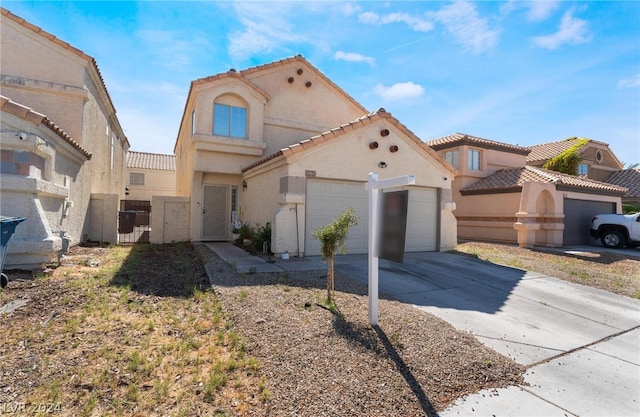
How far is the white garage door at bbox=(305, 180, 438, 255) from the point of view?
1066 centimetres

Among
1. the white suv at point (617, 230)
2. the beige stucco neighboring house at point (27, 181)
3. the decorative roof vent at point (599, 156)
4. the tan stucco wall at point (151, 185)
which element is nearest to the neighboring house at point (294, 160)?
the beige stucco neighboring house at point (27, 181)

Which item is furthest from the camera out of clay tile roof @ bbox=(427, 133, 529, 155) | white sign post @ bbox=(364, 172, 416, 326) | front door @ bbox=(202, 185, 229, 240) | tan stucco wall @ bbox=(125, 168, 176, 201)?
tan stucco wall @ bbox=(125, 168, 176, 201)

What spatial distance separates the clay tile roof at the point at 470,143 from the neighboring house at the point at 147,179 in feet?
79.2

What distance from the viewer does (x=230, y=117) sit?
1381cm

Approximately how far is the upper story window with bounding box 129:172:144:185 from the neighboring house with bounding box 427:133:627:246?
26.7 meters

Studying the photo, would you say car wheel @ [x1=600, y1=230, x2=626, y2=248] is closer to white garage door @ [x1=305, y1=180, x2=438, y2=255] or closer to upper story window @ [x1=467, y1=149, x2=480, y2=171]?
upper story window @ [x1=467, y1=149, x2=480, y2=171]

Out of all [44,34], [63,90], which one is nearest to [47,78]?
[63,90]

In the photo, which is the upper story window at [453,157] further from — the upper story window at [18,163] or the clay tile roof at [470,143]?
the upper story window at [18,163]

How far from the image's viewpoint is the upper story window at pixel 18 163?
746 cm

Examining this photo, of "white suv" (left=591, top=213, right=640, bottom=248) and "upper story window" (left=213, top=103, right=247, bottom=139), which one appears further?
"white suv" (left=591, top=213, right=640, bottom=248)

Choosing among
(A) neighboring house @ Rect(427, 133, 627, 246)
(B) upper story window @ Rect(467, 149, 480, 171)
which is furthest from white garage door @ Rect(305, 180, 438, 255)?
(B) upper story window @ Rect(467, 149, 480, 171)

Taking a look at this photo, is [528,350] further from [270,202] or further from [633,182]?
[633,182]

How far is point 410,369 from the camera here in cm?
376

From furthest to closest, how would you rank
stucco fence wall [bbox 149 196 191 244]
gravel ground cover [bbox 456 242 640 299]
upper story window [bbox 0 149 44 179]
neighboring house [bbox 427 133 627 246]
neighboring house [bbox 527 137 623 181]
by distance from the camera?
neighboring house [bbox 527 137 623 181], neighboring house [bbox 427 133 627 246], stucco fence wall [bbox 149 196 191 244], gravel ground cover [bbox 456 242 640 299], upper story window [bbox 0 149 44 179]
